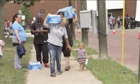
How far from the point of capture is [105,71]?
855 centimetres

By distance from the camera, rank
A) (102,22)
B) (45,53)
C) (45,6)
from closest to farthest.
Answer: (45,53), (102,22), (45,6)

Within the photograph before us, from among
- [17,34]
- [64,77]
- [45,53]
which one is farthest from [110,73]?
[17,34]

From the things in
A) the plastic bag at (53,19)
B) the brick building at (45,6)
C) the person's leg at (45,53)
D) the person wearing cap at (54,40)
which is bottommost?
the person's leg at (45,53)

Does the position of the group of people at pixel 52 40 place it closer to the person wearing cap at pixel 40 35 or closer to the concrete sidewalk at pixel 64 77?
the person wearing cap at pixel 40 35

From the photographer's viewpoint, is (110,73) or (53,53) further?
(110,73)

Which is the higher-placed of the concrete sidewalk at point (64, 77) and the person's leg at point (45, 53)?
the person's leg at point (45, 53)

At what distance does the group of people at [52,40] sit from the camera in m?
8.06

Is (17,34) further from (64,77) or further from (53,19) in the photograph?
(64,77)

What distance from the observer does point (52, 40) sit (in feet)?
26.4

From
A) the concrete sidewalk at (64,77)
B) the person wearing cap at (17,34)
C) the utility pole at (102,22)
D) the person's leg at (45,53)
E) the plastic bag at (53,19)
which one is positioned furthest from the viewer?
the utility pole at (102,22)

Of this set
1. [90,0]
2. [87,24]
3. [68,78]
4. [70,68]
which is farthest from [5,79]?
[90,0]

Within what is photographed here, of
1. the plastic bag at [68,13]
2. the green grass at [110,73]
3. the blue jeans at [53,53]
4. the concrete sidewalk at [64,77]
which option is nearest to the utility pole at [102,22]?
the green grass at [110,73]

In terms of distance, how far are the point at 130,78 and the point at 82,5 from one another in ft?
32.6

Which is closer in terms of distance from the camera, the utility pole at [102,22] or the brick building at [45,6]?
the utility pole at [102,22]
